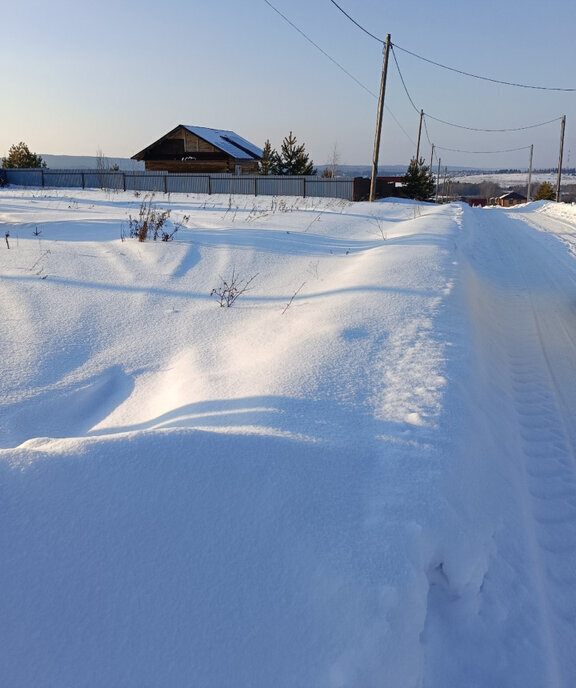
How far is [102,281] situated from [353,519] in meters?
4.88

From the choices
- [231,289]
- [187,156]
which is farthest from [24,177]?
[231,289]

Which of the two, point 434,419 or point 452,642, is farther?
point 434,419

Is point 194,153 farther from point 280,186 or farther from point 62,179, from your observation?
point 280,186

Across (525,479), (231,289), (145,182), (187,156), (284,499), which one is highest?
(187,156)

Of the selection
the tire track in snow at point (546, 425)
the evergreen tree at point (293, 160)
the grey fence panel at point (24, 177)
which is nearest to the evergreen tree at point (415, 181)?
the evergreen tree at point (293, 160)

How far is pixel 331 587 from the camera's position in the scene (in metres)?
1.76

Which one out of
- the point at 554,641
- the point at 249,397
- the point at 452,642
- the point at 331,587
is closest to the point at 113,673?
the point at 331,587

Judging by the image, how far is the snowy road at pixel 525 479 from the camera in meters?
2.03

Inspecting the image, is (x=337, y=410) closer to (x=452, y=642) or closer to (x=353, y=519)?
(x=353, y=519)

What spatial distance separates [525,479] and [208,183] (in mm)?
28397

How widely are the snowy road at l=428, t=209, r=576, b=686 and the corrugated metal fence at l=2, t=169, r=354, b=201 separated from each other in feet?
Answer: 74.0

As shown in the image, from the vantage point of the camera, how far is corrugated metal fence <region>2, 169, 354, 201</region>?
2791 centimetres

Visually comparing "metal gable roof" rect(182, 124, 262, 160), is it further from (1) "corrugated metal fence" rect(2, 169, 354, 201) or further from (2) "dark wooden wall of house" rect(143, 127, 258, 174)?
(1) "corrugated metal fence" rect(2, 169, 354, 201)

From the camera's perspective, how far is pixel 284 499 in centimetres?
207
